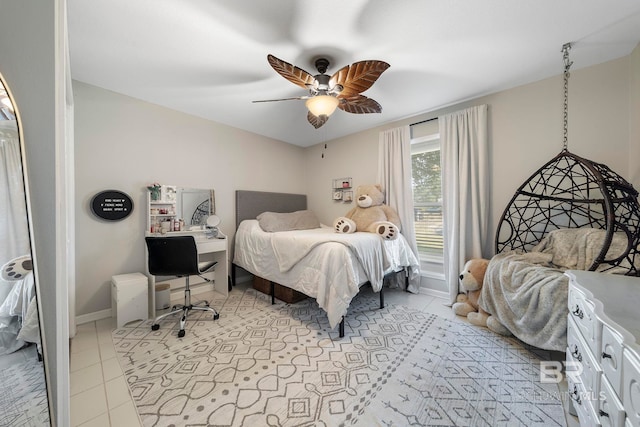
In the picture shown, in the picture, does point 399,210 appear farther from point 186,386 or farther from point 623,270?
point 186,386

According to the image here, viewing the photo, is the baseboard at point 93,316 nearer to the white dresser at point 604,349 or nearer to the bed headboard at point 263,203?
the bed headboard at point 263,203

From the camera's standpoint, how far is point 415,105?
2.79 metres

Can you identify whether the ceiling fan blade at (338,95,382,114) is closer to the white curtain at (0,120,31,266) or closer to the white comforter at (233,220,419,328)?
the white comforter at (233,220,419,328)

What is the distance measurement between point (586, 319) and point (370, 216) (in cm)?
217

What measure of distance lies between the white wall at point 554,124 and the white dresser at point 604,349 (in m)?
1.55

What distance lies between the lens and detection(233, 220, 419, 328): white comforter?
78.2 inches

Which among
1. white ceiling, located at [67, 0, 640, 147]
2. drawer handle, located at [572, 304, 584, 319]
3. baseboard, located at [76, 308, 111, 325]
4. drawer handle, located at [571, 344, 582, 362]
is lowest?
baseboard, located at [76, 308, 111, 325]

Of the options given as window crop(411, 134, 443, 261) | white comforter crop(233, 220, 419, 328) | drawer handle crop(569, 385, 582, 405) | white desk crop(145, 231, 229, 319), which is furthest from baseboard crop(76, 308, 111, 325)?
window crop(411, 134, 443, 261)

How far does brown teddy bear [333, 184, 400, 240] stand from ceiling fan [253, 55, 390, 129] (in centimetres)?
137

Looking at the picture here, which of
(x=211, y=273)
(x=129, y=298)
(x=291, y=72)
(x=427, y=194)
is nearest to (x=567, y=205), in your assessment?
(x=427, y=194)

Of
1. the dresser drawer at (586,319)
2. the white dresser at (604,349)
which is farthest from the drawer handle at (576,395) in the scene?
the dresser drawer at (586,319)

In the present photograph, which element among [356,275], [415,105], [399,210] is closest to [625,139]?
[415,105]

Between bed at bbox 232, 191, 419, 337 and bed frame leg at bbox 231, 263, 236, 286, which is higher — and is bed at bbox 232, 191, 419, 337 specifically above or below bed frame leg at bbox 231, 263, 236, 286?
above

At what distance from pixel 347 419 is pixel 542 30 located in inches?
114
